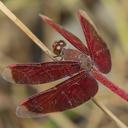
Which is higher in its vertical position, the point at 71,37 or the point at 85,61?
the point at 71,37

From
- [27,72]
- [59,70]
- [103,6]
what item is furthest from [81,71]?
[103,6]

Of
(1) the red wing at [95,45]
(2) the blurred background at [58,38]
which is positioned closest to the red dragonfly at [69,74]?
(1) the red wing at [95,45]

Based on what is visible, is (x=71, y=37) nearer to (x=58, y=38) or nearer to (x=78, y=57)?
(x=78, y=57)

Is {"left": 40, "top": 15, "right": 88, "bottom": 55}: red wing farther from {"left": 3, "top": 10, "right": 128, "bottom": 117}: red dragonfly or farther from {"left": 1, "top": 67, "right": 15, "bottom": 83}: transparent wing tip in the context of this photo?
{"left": 1, "top": 67, "right": 15, "bottom": 83}: transparent wing tip

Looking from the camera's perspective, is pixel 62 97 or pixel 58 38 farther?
pixel 58 38

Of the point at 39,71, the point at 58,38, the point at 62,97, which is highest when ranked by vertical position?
the point at 39,71

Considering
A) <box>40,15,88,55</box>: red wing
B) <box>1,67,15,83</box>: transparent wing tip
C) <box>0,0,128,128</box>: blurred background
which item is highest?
<box>1,67,15,83</box>: transparent wing tip

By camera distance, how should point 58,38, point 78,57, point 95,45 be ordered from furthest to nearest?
point 58,38, point 78,57, point 95,45

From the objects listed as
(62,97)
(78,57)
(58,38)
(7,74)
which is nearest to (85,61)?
(78,57)

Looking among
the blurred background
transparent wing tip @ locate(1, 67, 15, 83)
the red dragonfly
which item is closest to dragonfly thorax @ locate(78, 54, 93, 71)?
the red dragonfly
